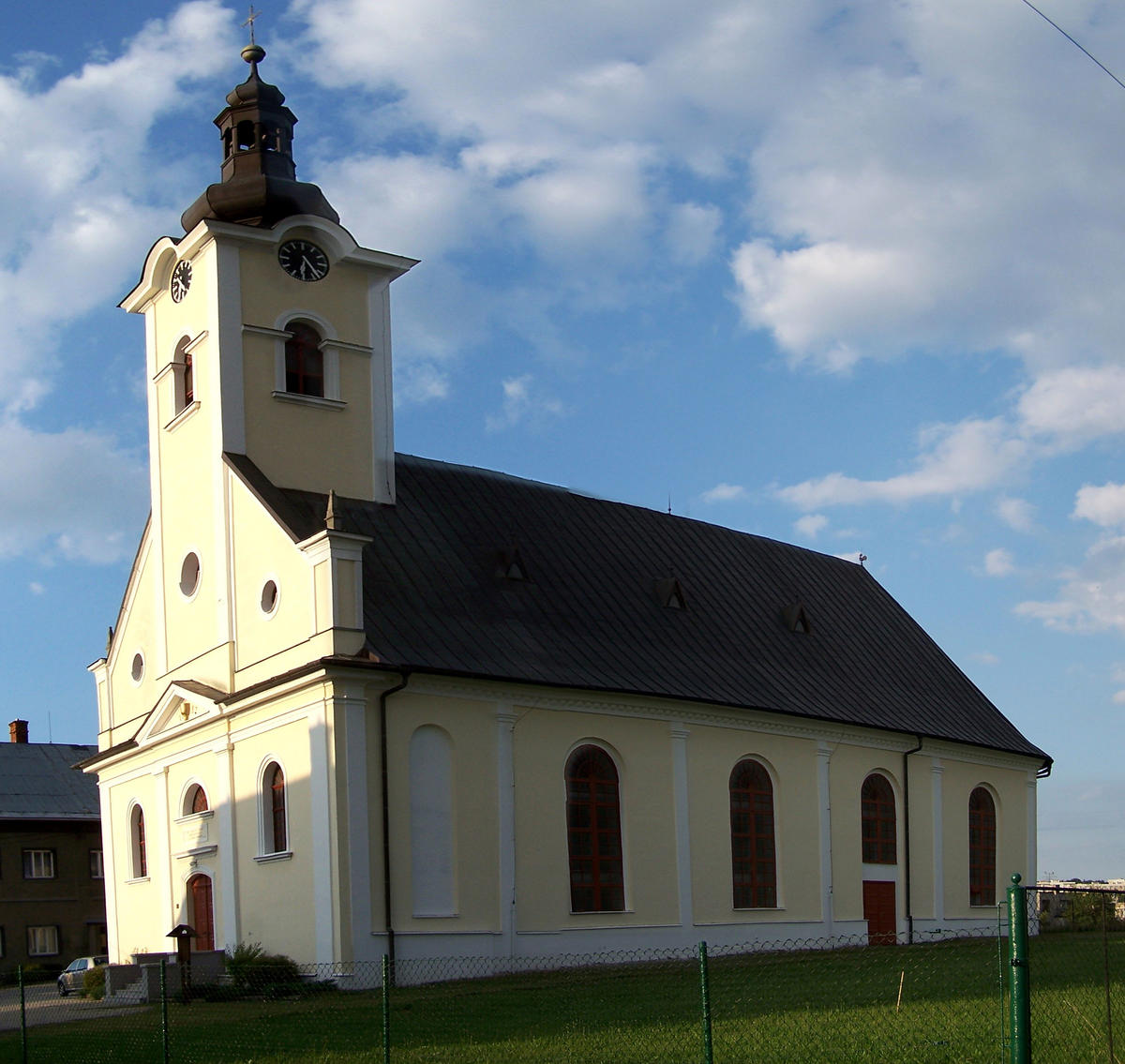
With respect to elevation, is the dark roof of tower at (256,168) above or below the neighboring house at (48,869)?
above

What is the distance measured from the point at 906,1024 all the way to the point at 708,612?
2152cm

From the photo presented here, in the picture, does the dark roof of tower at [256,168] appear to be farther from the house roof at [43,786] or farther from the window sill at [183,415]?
the house roof at [43,786]

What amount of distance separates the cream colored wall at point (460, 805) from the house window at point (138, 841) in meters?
9.36

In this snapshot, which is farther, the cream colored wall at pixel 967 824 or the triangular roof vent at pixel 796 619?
the triangular roof vent at pixel 796 619

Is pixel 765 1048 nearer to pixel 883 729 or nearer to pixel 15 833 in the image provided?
pixel 883 729

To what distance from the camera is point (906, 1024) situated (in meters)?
16.0

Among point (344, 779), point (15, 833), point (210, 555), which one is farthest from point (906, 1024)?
point (15, 833)

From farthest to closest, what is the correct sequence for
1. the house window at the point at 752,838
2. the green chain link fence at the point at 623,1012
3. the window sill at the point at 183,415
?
the house window at the point at 752,838, the window sill at the point at 183,415, the green chain link fence at the point at 623,1012

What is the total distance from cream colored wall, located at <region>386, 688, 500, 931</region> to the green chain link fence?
0.99 meters

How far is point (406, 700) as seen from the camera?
27750 mm

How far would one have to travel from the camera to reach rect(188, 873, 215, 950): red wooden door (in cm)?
3055

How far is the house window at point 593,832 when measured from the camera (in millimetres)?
30016

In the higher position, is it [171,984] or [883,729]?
[883,729]

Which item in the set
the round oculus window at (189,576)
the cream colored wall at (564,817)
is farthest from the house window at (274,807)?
the round oculus window at (189,576)
